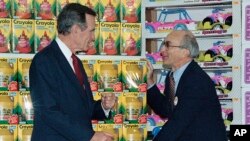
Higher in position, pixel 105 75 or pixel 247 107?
pixel 105 75

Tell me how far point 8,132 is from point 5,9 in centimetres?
93

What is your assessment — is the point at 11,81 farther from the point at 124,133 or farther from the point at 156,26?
the point at 156,26

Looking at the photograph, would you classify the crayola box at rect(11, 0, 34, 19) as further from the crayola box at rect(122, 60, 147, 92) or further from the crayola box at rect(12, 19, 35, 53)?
the crayola box at rect(122, 60, 147, 92)

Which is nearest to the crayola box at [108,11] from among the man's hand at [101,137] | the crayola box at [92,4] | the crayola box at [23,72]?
the crayola box at [92,4]

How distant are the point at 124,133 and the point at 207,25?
4.20ft

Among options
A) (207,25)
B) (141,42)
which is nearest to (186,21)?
(207,25)

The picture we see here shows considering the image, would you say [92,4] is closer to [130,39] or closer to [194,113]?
[130,39]

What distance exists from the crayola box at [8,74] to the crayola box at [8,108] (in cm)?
5

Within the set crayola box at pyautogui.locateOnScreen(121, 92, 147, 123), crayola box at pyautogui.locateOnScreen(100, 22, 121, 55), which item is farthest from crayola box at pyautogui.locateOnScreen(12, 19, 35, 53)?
crayola box at pyautogui.locateOnScreen(121, 92, 147, 123)

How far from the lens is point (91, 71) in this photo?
4172mm

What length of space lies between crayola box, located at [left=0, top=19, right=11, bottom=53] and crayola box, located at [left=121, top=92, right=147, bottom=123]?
39.3 inches

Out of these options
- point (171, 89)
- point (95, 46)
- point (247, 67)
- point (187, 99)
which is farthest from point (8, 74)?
point (247, 67)

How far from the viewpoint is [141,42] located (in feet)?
14.1

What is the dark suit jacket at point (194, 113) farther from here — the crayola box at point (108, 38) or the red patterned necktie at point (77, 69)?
the red patterned necktie at point (77, 69)
